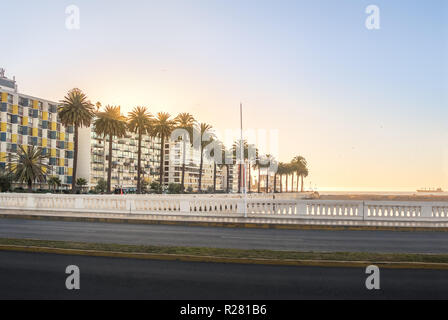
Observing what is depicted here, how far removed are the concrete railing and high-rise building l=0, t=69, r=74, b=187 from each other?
7181 centimetres

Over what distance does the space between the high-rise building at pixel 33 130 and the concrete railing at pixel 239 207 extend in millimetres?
71811

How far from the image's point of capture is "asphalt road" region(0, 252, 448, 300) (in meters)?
7.73

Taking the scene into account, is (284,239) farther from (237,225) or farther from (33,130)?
(33,130)

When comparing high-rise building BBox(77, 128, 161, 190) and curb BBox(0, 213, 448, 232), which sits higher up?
high-rise building BBox(77, 128, 161, 190)

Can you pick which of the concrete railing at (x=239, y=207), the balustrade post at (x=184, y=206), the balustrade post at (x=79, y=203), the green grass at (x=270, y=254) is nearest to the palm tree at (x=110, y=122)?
the concrete railing at (x=239, y=207)

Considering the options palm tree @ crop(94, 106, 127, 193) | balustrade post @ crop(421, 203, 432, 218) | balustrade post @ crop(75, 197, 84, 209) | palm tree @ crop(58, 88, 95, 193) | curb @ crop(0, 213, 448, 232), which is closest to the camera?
curb @ crop(0, 213, 448, 232)

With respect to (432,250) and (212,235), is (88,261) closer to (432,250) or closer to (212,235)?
(212,235)

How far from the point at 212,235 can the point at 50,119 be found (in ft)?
350

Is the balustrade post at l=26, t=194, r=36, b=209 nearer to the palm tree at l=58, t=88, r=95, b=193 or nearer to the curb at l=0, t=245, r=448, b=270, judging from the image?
the curb at l=0, t=245, r=448, b=270

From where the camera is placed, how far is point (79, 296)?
7.52 meters

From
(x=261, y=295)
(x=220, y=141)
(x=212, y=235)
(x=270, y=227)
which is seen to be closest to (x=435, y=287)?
(x=261, y=295)

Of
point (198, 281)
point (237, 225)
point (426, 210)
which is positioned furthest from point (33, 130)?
point (198, 281)

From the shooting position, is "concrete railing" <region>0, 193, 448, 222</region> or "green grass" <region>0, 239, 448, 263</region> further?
"concrete railing" <region>0, 193, 448, 222</region>

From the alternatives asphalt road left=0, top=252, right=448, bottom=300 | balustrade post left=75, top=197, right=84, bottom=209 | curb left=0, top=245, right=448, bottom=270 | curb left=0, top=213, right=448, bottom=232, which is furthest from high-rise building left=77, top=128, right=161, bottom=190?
asphalt road left=0, top=252, right=448, bottom=300
